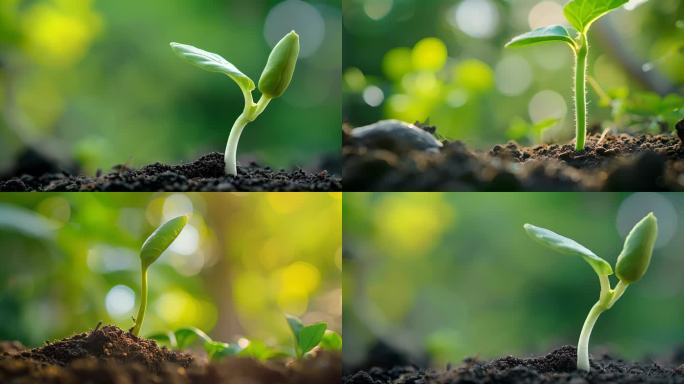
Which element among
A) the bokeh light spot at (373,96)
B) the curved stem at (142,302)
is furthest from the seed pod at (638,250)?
the bokeh light spot at (373,96)

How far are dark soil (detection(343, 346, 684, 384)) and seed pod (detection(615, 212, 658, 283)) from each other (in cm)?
14

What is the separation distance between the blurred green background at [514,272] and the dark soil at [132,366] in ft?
5.50

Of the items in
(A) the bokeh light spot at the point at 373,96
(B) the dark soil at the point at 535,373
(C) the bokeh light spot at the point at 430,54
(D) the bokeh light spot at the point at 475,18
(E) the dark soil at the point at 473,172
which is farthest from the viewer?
(D) the bokeh light spot at the point at 475,18

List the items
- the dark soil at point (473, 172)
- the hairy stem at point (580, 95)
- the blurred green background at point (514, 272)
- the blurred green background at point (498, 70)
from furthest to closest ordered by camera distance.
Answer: the blurred green background at point (514, 272), the blurred green background at point (498, 70), the hairy stem at point (580, 95), the dark soil at point (473, 172)

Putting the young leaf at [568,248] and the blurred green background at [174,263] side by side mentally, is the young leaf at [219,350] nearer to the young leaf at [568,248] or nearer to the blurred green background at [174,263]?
the blurred green background at [174,263]

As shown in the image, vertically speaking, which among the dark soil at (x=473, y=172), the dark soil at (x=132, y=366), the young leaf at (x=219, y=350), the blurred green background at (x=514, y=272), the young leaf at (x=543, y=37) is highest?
the young leaf at (x=543, y=37)

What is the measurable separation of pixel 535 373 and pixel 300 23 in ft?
6.20

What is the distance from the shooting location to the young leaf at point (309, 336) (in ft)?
3.35

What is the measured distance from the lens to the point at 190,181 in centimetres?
88

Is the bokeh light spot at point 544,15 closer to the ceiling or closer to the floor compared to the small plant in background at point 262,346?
closer to the ceiling

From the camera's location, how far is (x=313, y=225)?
2.71 m

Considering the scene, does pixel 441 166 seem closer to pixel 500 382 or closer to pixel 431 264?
pixel 500 382

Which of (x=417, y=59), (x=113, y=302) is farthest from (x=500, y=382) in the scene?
(x=113, y=302)

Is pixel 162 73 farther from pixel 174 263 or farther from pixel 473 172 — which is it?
pixel 473 172
